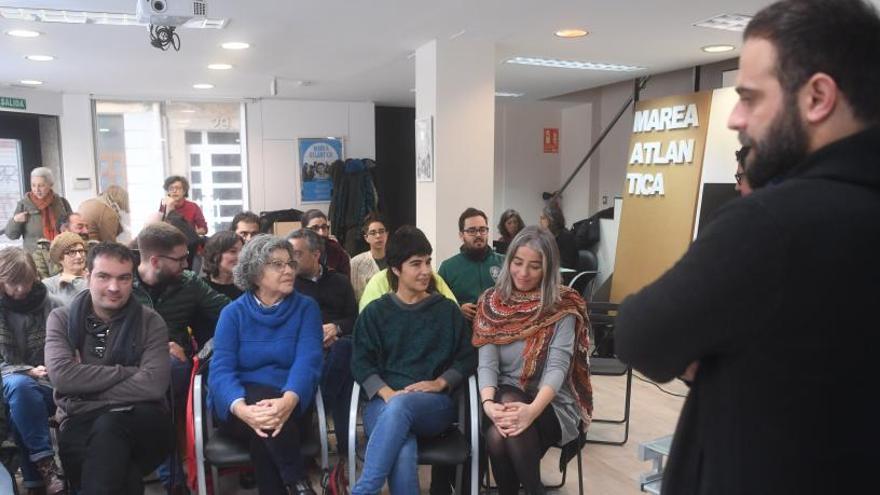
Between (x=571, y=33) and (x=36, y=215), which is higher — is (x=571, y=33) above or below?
above

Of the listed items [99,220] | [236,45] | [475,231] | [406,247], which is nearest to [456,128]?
[475,231]

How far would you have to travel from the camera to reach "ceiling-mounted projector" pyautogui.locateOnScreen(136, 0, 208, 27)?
3247 millimetres

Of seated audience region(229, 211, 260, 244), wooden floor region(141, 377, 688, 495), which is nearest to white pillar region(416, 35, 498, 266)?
seated audience region(229, 211, 260, 244)

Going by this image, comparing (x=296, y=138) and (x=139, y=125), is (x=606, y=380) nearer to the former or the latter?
(x=296, y=138)

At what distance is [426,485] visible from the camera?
9.91 feet

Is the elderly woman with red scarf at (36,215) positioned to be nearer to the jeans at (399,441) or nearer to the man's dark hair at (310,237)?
the man's dark hair at (310,237)

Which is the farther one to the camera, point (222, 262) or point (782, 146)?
point (222, 262)

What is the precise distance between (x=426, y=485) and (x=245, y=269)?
1.36 metres

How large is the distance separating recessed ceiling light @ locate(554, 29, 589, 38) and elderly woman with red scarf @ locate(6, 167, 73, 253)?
4641 millimetres

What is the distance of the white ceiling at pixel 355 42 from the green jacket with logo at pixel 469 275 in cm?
152

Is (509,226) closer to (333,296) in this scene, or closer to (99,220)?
(333,296)

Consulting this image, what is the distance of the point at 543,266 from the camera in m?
2.68

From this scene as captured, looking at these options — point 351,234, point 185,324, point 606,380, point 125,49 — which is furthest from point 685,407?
point 351,234

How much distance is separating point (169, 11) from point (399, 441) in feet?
8.52
